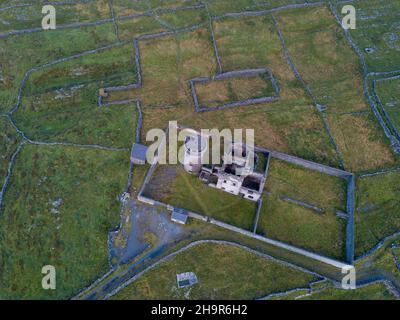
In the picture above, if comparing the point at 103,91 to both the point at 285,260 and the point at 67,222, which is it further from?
the point at 285,260

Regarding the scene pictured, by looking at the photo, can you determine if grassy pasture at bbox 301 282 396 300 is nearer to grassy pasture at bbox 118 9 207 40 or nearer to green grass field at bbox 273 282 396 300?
green grass field at bbox 273 282 396 300

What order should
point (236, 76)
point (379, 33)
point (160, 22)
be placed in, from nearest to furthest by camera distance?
point (236, 76) → point (379, 33) → point (160, 22)

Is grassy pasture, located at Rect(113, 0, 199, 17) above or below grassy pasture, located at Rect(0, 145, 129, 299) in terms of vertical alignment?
above

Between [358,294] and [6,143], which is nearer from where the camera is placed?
[358,294]

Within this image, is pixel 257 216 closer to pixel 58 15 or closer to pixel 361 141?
pixel 361 141

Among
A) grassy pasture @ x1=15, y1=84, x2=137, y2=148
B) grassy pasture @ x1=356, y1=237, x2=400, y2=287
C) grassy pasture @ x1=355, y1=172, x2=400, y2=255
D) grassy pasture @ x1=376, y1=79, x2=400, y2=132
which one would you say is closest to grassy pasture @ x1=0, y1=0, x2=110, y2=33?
grassy pasture @ x1=15, y1=84, x2=137, y2=148

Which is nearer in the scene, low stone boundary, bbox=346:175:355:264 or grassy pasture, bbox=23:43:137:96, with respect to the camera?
low stone boundary, bbox=346:175:355:264

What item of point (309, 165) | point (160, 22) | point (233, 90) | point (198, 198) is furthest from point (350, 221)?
point (160, 22)
